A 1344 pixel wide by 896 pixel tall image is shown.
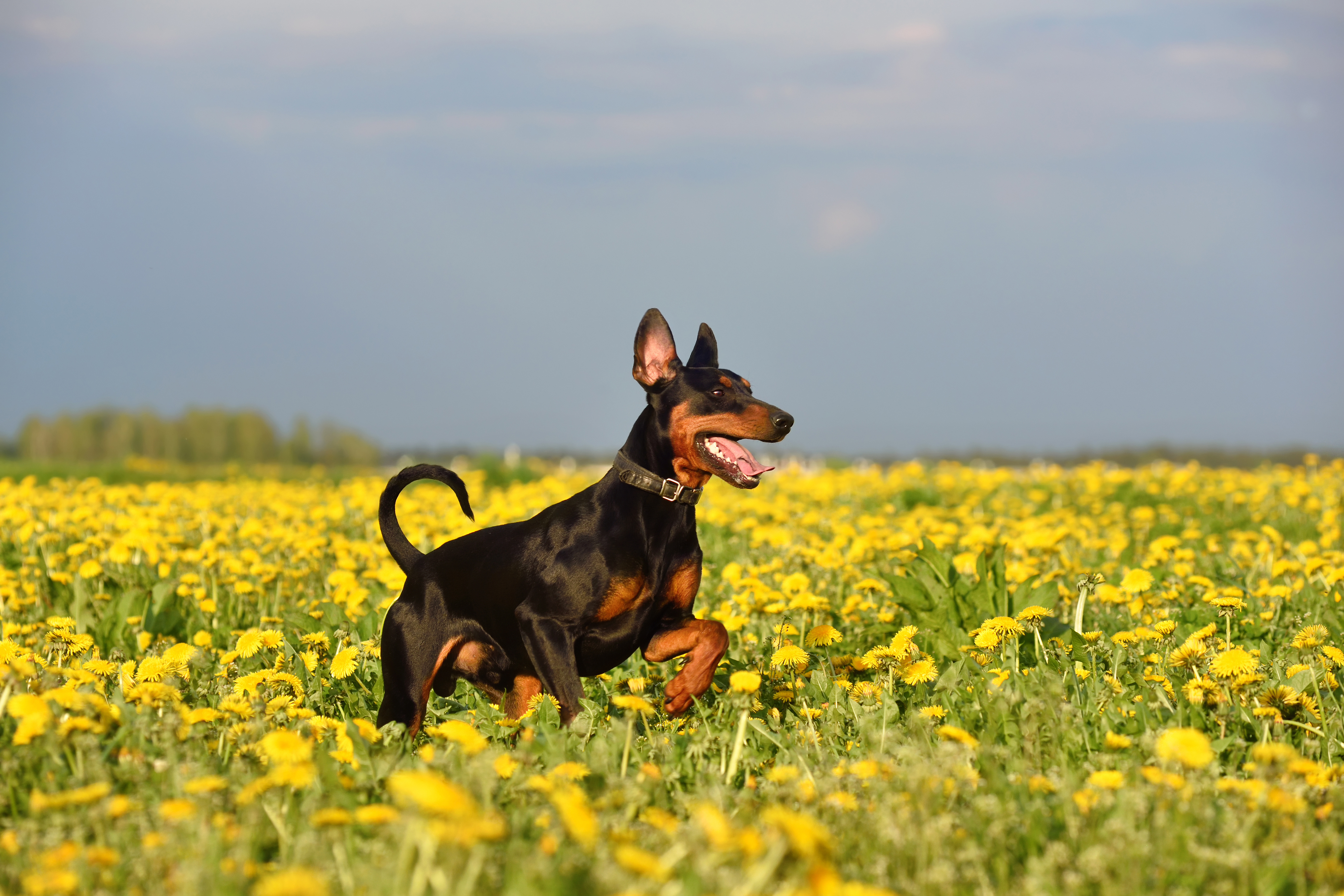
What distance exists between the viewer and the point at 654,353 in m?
4.56

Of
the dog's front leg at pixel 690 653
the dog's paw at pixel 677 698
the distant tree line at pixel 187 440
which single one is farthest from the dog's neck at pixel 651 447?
the distant tree line at pixel 187 440

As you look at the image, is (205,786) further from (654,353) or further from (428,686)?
(654,353)

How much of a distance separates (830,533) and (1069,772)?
6692 millimetres

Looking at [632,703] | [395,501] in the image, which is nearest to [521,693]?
[395,501]

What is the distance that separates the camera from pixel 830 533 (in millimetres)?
9938

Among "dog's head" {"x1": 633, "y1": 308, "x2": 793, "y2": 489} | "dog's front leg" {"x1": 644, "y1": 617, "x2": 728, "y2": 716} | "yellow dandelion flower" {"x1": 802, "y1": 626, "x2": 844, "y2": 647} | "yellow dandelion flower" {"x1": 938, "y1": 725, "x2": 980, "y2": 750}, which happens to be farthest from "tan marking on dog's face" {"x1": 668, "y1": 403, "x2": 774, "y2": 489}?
"yellow dandelion flower" {"x1": 938, "y1": 725, "x2": 980, "y2": 750}

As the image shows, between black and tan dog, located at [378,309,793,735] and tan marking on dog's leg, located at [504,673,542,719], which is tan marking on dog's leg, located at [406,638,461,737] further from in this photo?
tan marking on dog's leg, located at [504,673,542,719]

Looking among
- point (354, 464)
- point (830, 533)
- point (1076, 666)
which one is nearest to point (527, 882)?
point (1076, 666)

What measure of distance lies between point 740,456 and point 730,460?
0.05 metres

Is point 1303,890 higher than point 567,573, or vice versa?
point 567,573

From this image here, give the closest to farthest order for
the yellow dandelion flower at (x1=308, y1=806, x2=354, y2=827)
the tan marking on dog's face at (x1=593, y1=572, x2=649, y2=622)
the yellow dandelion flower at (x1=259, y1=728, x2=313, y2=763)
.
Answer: the yellow dandelion flower at (x1=308, y1=806, x2=354, y2=827), the yellow dandelion flower at (x1=259, y1=728, x2=313, y2=763), the tan marking on dog's face at (x1=593, y1=572, x2=649, y2=622)

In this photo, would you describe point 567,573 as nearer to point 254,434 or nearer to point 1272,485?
point 1272,485

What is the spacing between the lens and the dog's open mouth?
14.1 feet

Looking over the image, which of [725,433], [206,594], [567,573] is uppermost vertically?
[725,433]
